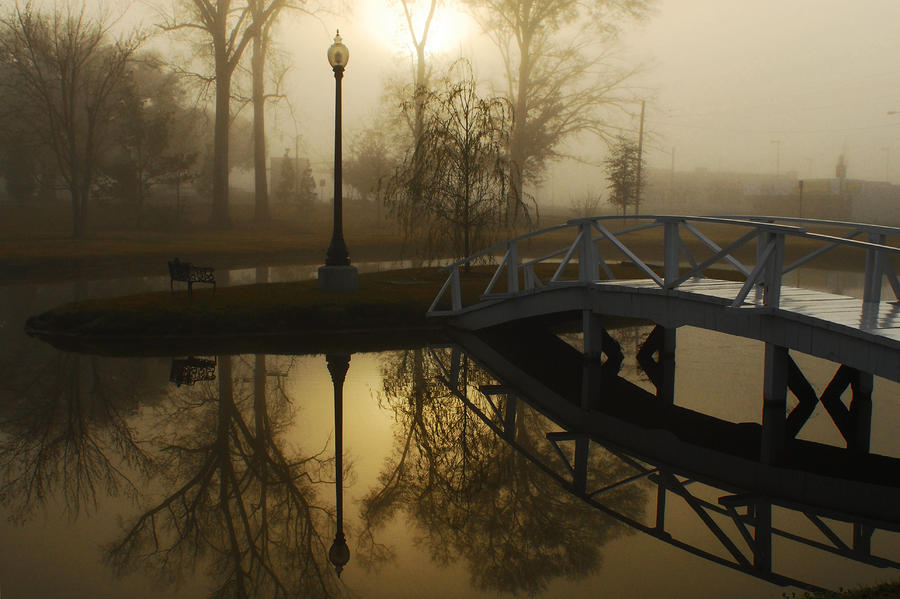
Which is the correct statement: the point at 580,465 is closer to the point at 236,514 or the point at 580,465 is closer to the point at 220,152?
the point at 236,514

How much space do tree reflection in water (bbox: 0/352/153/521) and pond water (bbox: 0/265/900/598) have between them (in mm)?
31

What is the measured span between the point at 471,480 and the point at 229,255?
26735mm

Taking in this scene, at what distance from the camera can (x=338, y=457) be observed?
8.06 m

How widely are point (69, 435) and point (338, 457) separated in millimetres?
3152

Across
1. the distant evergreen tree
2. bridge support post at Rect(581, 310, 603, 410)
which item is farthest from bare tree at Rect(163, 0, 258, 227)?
bridge support post at Rect(581, 310, 603, 410)

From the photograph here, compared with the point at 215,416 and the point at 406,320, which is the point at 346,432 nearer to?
the point at 215,416

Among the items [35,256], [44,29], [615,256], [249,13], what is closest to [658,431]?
[35,256]

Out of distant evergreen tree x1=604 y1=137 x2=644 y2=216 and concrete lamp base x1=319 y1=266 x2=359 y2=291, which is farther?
distant evergreen tree x1=604 y1=137 x2=644 y2=216

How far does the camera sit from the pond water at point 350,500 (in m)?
5.55

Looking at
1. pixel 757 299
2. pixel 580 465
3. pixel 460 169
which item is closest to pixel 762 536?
pixel 580 465

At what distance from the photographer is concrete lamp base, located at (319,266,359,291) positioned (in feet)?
57.4

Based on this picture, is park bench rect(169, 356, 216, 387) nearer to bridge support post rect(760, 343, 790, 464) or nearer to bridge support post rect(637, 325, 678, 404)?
bridge support post rect(637, 325, 678, 404)

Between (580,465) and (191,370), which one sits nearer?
(580,465)

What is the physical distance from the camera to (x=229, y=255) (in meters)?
32.5
